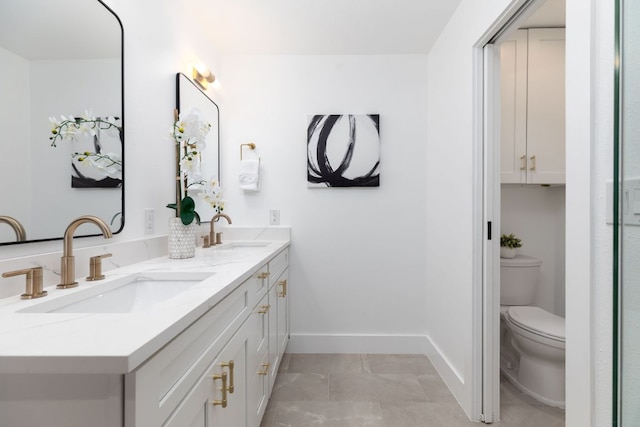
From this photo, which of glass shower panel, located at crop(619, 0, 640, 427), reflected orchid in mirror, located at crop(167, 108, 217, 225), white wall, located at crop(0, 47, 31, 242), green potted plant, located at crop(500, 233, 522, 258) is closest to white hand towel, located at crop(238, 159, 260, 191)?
reflected orchid in mirror, located at crop(167, 108, 217, 225)

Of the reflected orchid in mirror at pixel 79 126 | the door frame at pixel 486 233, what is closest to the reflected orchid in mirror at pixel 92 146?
the reflected orchid in mirror at pixel 79 126

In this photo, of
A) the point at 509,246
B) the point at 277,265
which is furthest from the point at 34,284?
the point at 509,246

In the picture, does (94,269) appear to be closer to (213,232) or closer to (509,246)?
(213,232)

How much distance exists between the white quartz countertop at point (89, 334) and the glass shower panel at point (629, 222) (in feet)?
3.08

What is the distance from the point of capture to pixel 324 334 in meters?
2.38

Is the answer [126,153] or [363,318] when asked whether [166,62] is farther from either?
[363,318]

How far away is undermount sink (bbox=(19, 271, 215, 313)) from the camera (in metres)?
0.89

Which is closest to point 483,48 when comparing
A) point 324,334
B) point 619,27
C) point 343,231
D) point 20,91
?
point 619,27

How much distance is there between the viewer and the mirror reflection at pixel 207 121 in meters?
1.74

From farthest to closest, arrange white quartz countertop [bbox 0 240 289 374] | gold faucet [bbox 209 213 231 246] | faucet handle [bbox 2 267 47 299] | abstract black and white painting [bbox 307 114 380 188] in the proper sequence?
abstract black and white painting [bbox 307 114 380 188] → gold faucet [bbox 209 213 231 246] → faucet handle [bbox 2 267 47 299] → white quartz countertop [bbox 0 240 289 374]

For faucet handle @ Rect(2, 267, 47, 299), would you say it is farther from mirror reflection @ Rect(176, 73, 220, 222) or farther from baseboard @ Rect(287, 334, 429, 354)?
baseboard @ Rect(287, 334, 429, 354)

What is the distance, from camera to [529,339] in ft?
5.82

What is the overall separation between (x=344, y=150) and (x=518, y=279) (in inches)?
62.9

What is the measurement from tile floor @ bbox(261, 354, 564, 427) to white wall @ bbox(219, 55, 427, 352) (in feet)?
0.86
